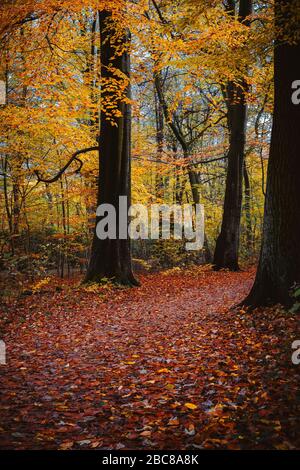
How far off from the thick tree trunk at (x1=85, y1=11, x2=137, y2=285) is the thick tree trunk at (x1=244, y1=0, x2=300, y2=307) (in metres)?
5.94

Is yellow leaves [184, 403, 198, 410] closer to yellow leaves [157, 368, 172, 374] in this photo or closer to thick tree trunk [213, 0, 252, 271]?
yellow leaves [157, 368, 172, 374]

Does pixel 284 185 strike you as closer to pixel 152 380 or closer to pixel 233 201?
pixel 152 380

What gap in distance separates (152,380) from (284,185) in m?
4.14

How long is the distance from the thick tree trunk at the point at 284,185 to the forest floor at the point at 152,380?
653 mm

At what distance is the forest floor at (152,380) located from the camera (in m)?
3.45

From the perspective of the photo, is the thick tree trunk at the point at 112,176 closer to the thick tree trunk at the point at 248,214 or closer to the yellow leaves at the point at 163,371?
the yellow leaves at the point at 163,371

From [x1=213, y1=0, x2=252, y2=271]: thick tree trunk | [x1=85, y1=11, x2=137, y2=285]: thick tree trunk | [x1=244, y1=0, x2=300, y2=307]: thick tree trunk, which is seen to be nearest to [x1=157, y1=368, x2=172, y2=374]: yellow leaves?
[x1=244, y1=0, x2=300, y2=307]: thick tree trunk

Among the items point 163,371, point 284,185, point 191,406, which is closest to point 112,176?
point 284,185

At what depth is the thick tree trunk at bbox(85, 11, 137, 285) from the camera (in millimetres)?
11883

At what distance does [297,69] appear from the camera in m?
6.68

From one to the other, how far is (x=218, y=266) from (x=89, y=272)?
20.7ft

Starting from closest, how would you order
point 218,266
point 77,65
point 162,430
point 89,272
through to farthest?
1. point 162,430
2. point 89,272
3. point 218,266
4. point 77,65
